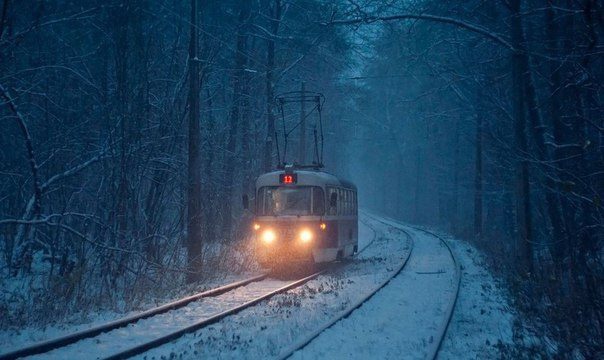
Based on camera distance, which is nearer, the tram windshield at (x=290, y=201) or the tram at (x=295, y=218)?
the tram at (x=295, y=218)

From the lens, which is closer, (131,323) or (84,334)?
(84,334)

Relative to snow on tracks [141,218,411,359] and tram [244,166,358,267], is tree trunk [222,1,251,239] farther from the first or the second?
snow on tracks [141,218,411,359]

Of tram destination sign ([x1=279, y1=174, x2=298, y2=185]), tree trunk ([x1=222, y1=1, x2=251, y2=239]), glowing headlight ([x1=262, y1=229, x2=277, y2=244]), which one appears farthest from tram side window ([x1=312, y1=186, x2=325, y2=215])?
tree trunk ([x1=222, y1=1, x2=251, y2=239])

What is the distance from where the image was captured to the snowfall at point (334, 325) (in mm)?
8031

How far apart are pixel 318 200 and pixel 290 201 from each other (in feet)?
2.72

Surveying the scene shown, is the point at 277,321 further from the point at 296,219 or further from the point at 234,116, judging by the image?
the point at 234,116

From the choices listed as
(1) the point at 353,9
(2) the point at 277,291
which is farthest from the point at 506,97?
(2) the point at 277,291

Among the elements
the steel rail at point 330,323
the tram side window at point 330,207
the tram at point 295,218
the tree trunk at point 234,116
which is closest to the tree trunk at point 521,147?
the steel rail at point 330,323

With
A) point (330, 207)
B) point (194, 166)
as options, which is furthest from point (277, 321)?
point (330, 207)

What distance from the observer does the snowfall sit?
8031 mm

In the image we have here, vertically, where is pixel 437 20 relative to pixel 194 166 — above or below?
above

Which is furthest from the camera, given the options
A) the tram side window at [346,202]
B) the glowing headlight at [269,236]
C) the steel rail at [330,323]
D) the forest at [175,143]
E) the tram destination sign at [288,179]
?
the tram side window at [346,202]

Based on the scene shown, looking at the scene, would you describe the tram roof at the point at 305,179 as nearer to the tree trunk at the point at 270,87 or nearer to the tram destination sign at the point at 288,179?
the tram destination sign at the point at 288,179

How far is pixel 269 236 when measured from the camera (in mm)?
16703
